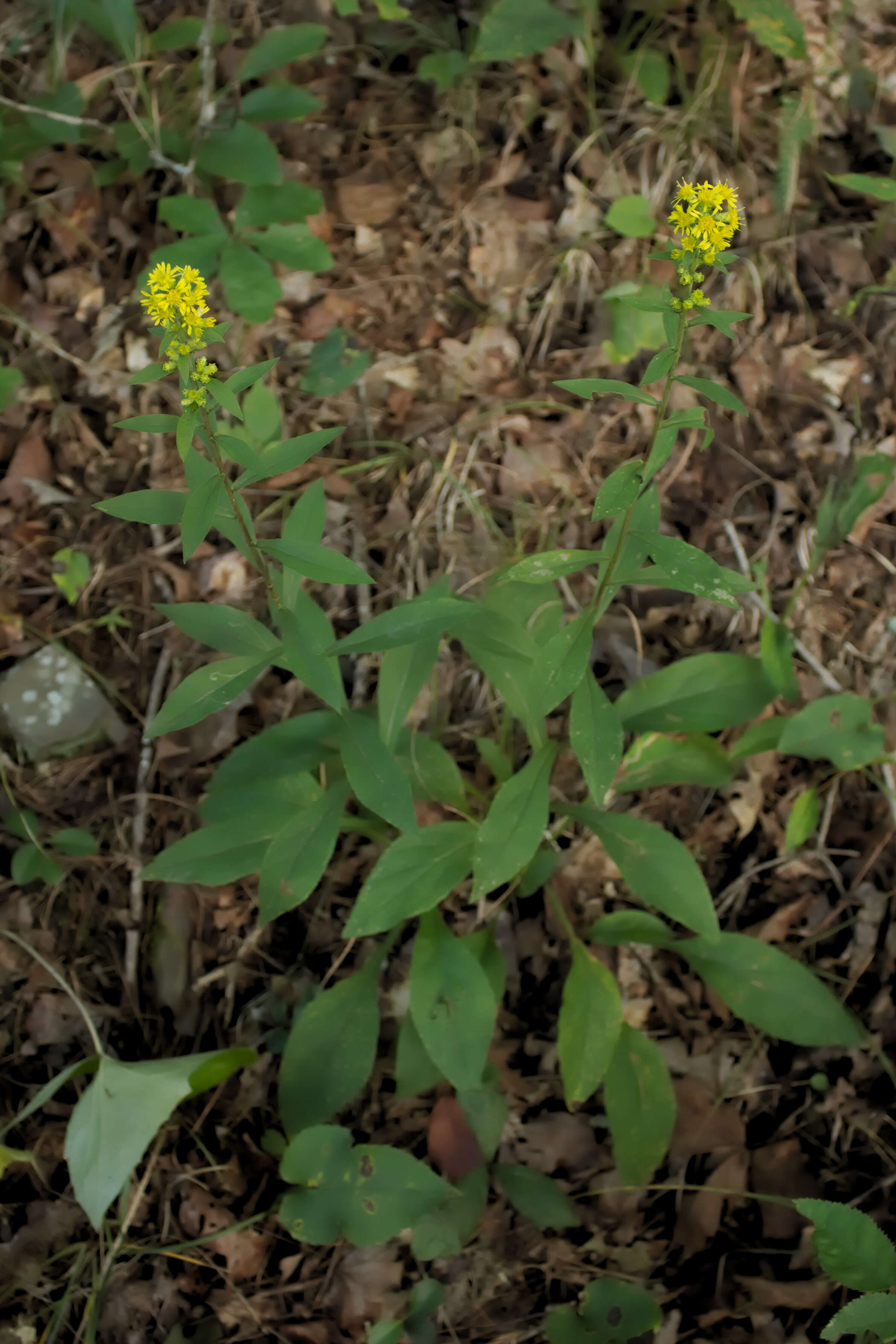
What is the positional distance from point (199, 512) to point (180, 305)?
0.98ft

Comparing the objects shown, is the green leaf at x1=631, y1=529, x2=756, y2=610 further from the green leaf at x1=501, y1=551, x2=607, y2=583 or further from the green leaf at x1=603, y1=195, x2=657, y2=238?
the green leaf at x1=603, y1=195, x2=657, y2=238

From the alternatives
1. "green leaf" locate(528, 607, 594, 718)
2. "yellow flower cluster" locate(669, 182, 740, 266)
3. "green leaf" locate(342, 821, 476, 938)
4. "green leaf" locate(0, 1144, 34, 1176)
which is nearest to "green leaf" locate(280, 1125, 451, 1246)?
"green leaf" locate(342, 821, 476, 938)

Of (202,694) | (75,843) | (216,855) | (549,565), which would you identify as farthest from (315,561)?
(75,843)

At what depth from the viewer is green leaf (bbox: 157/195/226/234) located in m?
2.72

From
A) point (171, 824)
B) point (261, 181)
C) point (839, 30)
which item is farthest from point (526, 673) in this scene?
point (839, 30)

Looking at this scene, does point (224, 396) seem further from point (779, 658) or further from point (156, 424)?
point (779, 658)

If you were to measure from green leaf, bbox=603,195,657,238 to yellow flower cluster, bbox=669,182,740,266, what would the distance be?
176 cm

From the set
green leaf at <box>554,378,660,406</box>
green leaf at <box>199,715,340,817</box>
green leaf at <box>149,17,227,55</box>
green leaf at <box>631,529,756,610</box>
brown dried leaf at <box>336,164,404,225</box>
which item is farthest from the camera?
brown dried leaf at <box>336,164,404,225</box>

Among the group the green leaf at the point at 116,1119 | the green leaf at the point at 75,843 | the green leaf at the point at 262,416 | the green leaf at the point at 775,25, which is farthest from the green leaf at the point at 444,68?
the green leaf at the point at 116,1119

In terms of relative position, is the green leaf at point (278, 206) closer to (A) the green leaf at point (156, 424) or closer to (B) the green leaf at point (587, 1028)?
(A) the green leaf at point (156, 424)

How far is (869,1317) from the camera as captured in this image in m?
1.47

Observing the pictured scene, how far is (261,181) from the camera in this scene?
8.86 feet

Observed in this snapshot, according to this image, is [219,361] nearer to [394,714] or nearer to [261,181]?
[261,181]

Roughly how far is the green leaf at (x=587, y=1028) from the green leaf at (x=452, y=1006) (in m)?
0.20
